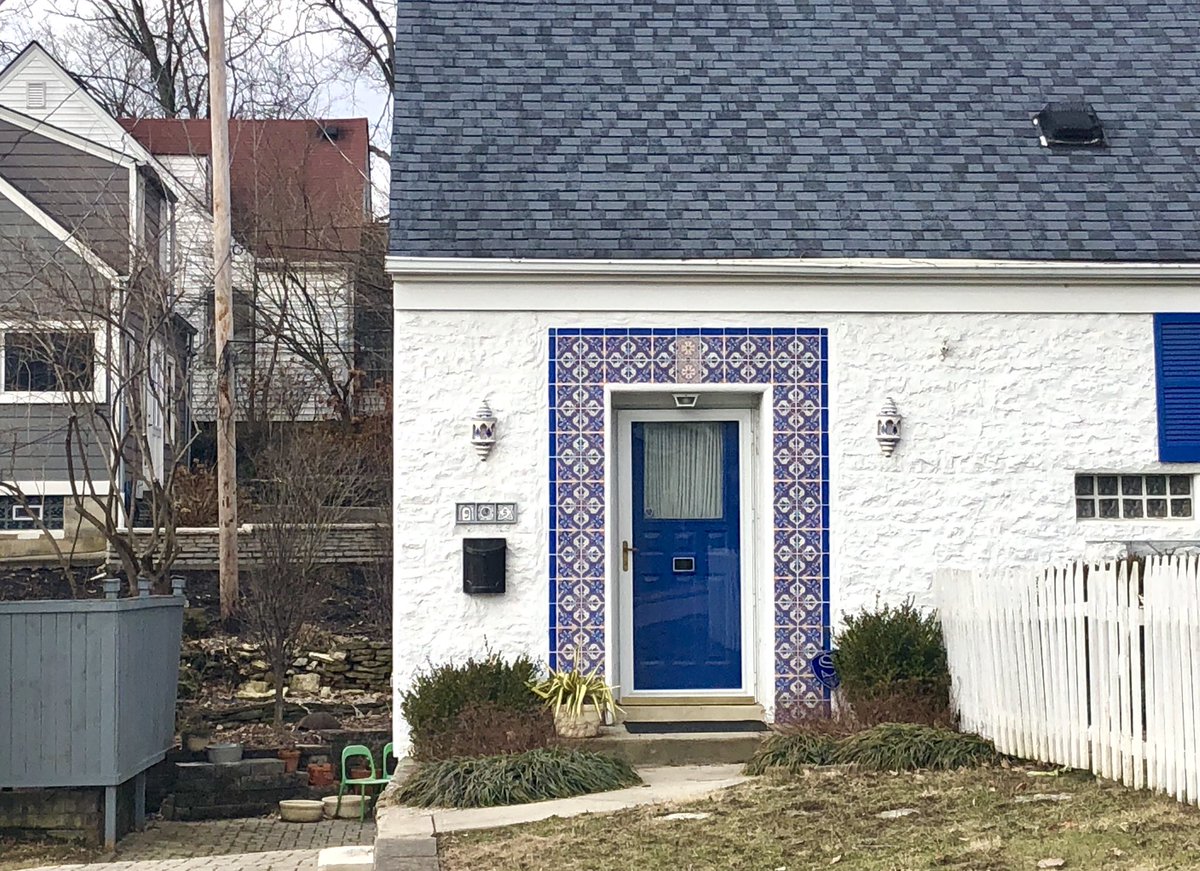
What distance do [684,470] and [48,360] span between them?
350 inches

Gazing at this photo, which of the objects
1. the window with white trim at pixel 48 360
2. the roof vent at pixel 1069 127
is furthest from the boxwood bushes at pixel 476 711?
the window with white trim at pixel 48 360

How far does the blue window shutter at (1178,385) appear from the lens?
1086cm

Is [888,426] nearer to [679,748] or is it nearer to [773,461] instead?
[773,461]

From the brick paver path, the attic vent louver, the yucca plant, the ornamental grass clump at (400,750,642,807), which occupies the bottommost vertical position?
the brick paver path

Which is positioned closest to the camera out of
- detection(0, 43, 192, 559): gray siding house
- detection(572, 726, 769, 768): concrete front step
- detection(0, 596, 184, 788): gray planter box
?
detection(572, 726, 769, 768): concrete front step

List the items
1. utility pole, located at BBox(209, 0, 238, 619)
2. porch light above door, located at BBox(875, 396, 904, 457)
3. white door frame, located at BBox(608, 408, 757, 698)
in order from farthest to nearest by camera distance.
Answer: utility pole, located at BBox(209, 0, 238, 619)
white door frame, located at BBox(608, 408, 757, 698)
porch light above door, located at BBox(875, 396, 904, 457)

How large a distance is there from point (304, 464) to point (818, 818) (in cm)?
936

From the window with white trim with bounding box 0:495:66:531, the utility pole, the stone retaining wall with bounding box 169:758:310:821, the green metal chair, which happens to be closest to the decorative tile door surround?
the green metal chair

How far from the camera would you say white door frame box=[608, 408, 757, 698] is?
1094 cm

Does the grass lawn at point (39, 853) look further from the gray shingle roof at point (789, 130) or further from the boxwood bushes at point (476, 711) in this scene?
the gray shingle roof at point (789, 130)

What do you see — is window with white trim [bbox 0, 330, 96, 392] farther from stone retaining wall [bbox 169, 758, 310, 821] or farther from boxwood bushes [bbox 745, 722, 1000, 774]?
boxwood bushes [bbox 745, 722, 1000, 774]

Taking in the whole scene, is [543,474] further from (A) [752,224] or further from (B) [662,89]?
(B) [662,89]

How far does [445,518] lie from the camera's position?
10.5 metres

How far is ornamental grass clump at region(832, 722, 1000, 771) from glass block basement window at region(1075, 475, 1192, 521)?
2.44m
